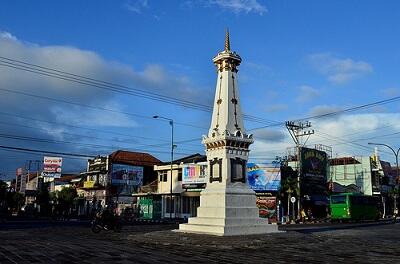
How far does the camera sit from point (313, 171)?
5050 centimetres

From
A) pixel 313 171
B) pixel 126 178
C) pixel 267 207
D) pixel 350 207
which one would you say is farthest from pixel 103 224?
pixel 126 178

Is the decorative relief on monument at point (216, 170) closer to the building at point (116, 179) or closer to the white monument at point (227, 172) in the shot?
the white monument at point (227, 172)

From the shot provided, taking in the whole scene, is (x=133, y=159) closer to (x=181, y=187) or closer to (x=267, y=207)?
(x=181, y=187)

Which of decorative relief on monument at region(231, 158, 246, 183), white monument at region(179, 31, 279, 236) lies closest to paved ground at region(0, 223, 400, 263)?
white monument at region(179, 31, 279, 236)

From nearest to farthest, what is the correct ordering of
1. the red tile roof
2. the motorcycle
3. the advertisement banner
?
the motorcycle < the advertisement banner < the red tile roof

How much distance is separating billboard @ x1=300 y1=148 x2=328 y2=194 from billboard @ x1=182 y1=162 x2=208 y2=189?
1128 cm

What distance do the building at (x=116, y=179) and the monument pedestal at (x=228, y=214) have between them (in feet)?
137

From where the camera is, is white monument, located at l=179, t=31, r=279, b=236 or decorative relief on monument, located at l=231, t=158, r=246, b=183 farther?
decorative relief on monument, located at l=231, t=158, r=246, b=183

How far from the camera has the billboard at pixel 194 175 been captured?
51.1m

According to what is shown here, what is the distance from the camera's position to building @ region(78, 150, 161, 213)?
62938mm

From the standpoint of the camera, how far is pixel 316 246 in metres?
16.6

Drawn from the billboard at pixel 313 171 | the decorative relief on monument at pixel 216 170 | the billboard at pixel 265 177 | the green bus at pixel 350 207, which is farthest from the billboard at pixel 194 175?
the decorative relief on monument at pixel 216 170

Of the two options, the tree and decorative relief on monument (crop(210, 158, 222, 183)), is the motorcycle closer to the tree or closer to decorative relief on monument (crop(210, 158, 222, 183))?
decorative relief on monument (crop(210, 158, 222, 183))

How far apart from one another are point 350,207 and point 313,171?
916 centimetres
